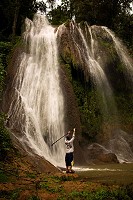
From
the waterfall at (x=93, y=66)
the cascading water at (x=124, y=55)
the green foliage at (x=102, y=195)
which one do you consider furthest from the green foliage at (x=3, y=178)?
the cascading water at (x=124, y=55)

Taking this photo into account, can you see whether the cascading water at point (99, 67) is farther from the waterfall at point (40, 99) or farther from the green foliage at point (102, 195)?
the green foliage at point (102, 195)

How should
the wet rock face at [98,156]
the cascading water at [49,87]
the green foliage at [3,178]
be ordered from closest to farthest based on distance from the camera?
the green foliage at [3,178], the wet rock face at [98,156], the cascading water at [49,87]

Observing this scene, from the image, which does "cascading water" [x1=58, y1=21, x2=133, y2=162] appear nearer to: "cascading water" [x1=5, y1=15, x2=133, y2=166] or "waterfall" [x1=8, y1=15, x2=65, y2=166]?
"cascading water" [x1=5, y1=15, x2=133, y2=166]

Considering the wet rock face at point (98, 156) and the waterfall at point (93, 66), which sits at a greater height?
the waterfall at point (93, 66)

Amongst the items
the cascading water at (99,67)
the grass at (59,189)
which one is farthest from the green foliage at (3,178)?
the cascading water at (99,67)

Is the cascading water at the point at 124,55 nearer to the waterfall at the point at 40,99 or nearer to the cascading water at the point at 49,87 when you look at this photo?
the cascading water at the point at 49,87

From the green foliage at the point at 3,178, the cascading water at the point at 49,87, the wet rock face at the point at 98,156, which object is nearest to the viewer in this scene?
the green foliage at the point at 3,178

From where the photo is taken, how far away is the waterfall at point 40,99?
17622 millimetres

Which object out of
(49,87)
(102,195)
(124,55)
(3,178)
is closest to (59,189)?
(102,195)

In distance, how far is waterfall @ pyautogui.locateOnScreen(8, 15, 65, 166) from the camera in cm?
1762

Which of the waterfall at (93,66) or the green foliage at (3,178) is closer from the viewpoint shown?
the green foliage at (3,178)

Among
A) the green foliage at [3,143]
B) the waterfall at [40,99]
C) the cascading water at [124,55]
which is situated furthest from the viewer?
the cascading water at [124,55]

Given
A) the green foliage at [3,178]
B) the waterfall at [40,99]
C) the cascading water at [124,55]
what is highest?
the cascading water at [124,55]

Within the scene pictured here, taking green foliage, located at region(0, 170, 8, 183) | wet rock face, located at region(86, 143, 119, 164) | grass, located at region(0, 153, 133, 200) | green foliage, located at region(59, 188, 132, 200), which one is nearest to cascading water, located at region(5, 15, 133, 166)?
wet rock face, located at region(86, 143, 119, 164)
